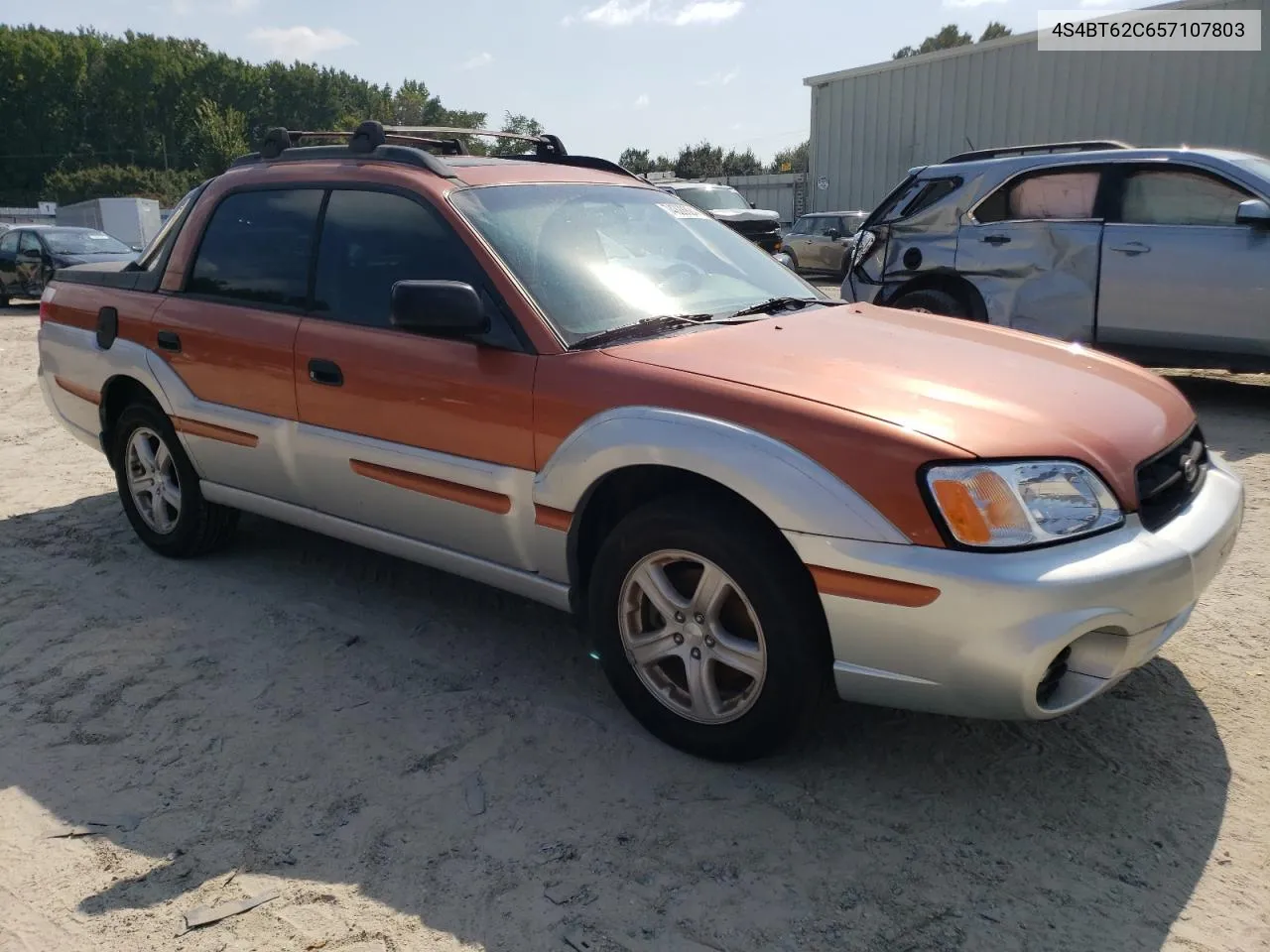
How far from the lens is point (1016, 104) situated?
64.6 feet

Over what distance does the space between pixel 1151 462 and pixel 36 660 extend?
3.77 metres

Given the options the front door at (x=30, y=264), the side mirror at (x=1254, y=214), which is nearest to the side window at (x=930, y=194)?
the side mirror at (x=1254, y=214)

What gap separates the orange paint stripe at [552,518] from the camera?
9.99ft

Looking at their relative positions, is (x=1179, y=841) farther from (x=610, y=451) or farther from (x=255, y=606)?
(x=255, y=606)

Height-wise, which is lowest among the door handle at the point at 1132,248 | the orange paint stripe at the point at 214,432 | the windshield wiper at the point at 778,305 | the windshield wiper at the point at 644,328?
the orange paint stripe at the point at 214,432

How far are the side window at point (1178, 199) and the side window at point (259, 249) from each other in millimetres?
5844

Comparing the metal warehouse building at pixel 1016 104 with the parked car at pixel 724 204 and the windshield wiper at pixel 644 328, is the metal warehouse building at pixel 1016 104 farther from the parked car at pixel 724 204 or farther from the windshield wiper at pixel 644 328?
the windshield wiper at pixel 644 328

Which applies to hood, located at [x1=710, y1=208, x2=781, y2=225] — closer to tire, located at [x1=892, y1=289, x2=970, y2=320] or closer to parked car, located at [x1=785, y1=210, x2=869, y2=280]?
parked car, located at [x1=785, y1=210, x2=869, y2=280]

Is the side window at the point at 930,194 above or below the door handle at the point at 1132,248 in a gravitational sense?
above

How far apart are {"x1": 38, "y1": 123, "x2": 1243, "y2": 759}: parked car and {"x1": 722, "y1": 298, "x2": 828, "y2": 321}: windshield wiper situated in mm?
17

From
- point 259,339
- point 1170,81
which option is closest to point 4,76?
point 1170,81

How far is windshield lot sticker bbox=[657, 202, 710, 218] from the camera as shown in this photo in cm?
405

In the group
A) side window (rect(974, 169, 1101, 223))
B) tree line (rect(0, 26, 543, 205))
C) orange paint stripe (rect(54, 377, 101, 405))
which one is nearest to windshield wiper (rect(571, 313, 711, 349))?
orange paint stripe (rect(54, 377, 101, 405))

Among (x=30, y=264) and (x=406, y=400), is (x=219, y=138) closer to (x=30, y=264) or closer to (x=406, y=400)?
(x=30, y=264)
